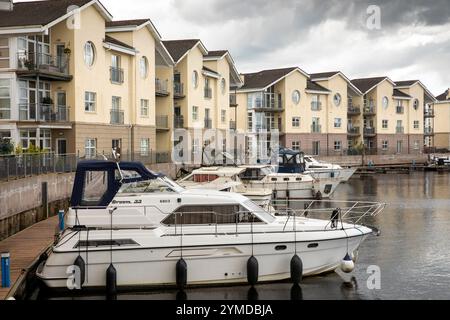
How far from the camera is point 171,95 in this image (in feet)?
173

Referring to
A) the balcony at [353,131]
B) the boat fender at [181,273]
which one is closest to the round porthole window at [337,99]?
the balcony at [353,131]

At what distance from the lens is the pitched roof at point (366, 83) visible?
278ft

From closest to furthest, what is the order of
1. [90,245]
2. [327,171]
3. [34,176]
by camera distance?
[90,245] < [34,176] < [327,171]

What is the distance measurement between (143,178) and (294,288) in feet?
18.9

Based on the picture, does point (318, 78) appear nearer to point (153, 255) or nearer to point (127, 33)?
point (127, 33)

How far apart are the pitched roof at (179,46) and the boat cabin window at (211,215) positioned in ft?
117

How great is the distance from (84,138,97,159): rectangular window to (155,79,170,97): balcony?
11.4 meters

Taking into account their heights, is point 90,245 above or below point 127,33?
below

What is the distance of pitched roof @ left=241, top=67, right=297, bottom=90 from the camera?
72.6 m

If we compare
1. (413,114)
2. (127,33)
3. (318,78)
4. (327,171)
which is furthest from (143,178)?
(413,114)

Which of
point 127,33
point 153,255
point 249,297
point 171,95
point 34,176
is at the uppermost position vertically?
point 127,33

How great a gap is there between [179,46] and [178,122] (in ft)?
23.0

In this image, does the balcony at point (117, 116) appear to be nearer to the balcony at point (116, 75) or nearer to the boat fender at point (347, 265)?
the balcony at point (116, 75)

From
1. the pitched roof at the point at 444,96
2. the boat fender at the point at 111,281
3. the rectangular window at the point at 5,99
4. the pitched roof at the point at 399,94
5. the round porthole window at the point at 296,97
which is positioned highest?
the pitched roof at the point at 444,96
